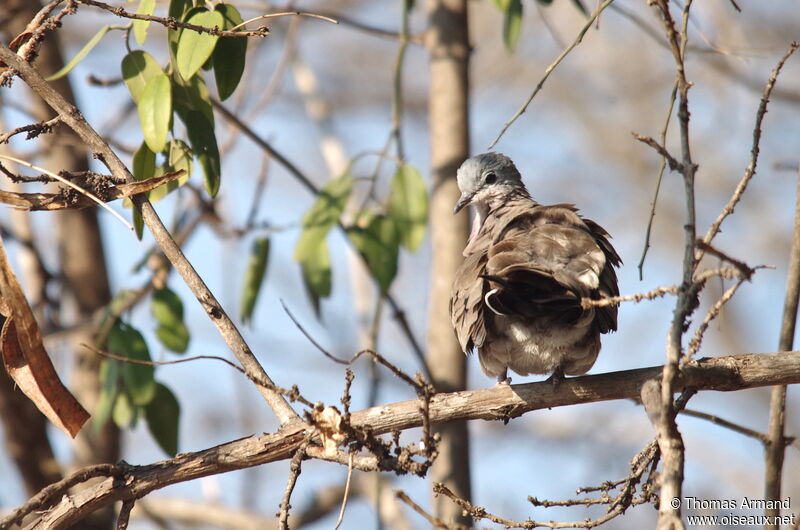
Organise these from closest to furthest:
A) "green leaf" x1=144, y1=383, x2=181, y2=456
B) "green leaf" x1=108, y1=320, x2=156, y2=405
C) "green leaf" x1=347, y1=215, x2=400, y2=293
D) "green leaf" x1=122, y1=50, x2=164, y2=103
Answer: "green leaf" x1=122, y1=50, x2=164, y2=103 → "green leaf" x1=108, y1=320, x2=156, y2=405 → "green leaf" x1=144, y1=383, x2=181, y2=456 → "green leaf" x1=347, y1=215, x2=400, y2=293

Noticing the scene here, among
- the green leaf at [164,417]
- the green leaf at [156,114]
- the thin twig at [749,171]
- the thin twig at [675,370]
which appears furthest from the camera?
the green leaf at [164,417]

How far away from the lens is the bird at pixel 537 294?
273 centimetres

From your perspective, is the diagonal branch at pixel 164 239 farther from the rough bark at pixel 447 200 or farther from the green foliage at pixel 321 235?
the rough bark at pixel 447 200

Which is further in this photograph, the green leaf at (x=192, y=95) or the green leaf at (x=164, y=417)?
the green leaf at (x=164, y=417)

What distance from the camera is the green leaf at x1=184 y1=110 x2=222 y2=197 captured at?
2791 mm

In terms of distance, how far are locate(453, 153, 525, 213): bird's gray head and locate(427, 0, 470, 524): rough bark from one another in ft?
0.62

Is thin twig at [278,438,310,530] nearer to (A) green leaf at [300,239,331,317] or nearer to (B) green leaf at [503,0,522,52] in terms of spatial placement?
(A) green leaf at [300,239,331,317]

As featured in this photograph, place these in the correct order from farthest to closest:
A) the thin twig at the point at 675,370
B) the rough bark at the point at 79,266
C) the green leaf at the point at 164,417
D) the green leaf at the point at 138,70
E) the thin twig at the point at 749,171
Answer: the rough bark at the point at 79,266 → the green leaf at the point at 164,417 → the green leaf at the point at 138,70 → the thin twig at the point at 749,171 → the thin twig at the point at 675,370

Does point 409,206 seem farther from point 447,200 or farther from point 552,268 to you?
point 552,268

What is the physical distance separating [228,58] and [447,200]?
182 cm

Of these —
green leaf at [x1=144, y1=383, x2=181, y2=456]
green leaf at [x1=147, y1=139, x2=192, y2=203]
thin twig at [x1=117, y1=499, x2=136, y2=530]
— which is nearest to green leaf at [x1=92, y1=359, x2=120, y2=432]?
green leaf at [x1=144, y1=383, x2=181, y2=456]

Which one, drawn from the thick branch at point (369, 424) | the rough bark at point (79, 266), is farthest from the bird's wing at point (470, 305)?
the rough bark at point (79, 266)

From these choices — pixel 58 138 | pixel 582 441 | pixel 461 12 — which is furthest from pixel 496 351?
pixel 582 441

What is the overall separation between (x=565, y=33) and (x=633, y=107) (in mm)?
1517
